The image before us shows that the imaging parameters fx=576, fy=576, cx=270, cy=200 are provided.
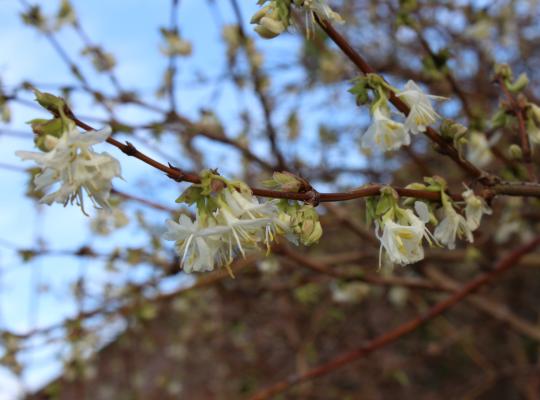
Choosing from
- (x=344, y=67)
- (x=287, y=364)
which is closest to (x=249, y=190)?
(x=344, y=67)

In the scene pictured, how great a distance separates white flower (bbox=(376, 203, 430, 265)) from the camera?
3.38 ft

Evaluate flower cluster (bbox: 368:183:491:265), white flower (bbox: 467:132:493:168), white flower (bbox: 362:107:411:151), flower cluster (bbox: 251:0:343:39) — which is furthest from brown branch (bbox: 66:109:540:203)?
white flower (bbox: 467:132:493:168)

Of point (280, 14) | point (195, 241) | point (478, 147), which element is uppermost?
point (280, 14)

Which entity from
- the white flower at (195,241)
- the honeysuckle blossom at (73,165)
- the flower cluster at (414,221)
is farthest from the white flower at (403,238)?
the honeysuckle blossom at (73,165)

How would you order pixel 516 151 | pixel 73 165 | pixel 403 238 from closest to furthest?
pixel 73 165, pixel 403 238, pixel 516 151

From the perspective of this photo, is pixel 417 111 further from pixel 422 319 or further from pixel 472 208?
pixel 422 319

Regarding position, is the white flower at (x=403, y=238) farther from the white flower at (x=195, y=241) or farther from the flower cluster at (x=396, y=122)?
the white flower at (x=195, y=241)

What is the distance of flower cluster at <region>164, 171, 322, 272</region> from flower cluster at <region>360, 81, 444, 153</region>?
246mm

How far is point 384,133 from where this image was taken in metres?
1.13

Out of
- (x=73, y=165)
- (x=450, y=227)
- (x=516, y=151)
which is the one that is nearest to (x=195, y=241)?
(x=73, y=165)

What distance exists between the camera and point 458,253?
10.9 feet

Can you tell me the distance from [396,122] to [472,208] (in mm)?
224

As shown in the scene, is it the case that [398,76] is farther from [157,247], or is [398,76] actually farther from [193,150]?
[157,247]

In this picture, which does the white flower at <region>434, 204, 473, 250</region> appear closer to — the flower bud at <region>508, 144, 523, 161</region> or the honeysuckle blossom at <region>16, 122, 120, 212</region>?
the flower bud at <region>508, 144, 523, 161</region>
